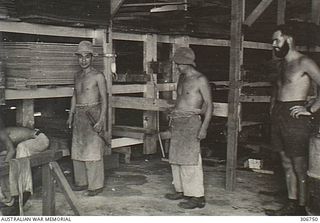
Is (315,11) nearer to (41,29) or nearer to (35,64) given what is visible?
(41,29)

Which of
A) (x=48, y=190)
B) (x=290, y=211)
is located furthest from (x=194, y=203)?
(x=48, y=190)

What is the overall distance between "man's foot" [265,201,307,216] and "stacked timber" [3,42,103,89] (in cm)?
311

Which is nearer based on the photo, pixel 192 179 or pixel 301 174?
pixel 301 174

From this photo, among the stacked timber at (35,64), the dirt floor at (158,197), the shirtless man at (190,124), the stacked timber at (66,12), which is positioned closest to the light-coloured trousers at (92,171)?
the dirt floor at (158,197)

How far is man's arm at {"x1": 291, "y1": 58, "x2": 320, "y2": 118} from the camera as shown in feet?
14.6

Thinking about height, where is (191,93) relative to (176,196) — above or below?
above

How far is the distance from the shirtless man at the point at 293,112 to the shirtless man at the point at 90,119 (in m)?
2.07

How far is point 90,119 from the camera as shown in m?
5.38

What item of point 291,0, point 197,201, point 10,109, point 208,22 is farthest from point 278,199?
point 291,0

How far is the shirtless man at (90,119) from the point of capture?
5.39 meters

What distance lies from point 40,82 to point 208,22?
11.1 feet

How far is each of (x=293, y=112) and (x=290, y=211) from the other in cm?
107

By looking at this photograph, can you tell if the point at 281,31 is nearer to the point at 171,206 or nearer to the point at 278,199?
the point at 278,199

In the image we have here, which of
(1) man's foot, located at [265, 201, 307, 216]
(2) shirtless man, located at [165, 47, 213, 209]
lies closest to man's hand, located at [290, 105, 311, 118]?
(2) shirtless man, located at [165, 47, 213, 209]
